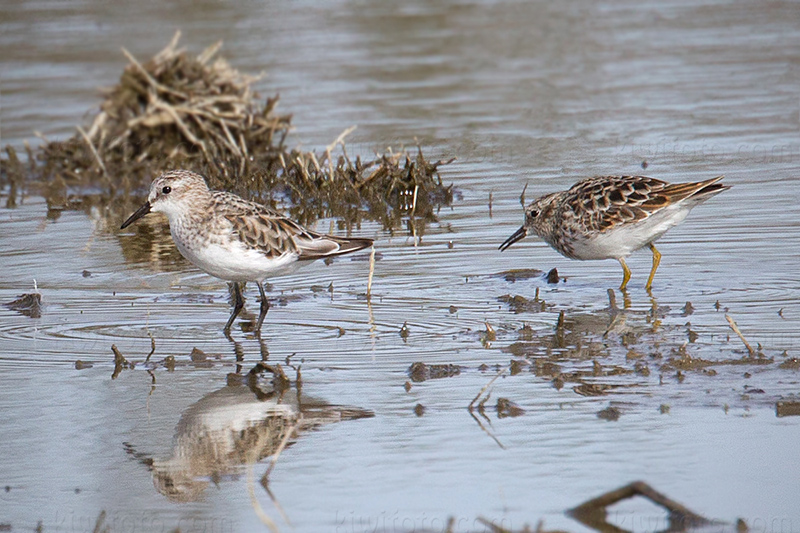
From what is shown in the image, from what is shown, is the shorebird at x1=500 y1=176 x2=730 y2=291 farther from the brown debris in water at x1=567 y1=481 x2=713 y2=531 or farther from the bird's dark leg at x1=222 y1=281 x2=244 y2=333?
the brown debris in water at x1=567 y1=481 x2=713 y2=531

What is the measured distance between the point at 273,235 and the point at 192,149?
271 inches

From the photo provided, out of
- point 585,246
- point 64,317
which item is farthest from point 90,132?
point 585,246

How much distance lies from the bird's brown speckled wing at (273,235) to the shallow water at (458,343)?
499mm

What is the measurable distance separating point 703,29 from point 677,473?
20.7 meters

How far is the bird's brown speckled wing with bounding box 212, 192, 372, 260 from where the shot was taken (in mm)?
8812

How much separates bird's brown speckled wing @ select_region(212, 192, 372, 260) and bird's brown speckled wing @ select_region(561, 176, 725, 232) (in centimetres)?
193

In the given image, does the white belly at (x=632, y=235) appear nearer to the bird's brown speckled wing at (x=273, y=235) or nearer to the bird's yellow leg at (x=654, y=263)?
the bird's yellow leg at (x=654, y=263)

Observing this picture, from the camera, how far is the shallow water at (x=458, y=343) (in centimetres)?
564

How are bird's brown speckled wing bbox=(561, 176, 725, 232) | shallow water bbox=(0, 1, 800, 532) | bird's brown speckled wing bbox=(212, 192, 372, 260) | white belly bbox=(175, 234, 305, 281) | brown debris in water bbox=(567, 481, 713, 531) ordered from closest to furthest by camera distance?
brown debris in water bbox=(567, 481, 713, 531) < shallow water bbox=(0, 1, 800, 532) < white belly bbox=(175, 234, 305, 281) < bird's brown speckled wing bbox=(212, 192, 372, 260) < bird's brown speckled wing bbox=(561, 176, 725, 232)

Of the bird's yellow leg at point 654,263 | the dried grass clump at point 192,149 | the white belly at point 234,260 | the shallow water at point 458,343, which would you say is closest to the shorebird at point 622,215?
the bird's yellow leg at point 654,263

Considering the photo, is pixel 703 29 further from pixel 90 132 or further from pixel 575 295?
pixel 575 295

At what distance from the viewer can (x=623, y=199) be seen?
31.7 feet

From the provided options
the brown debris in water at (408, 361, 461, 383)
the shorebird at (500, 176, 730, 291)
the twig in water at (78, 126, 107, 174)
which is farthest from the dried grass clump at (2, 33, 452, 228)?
the brown debris in water at (408, 361, 461, 383)

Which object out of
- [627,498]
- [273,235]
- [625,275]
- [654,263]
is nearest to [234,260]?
[273,235]
